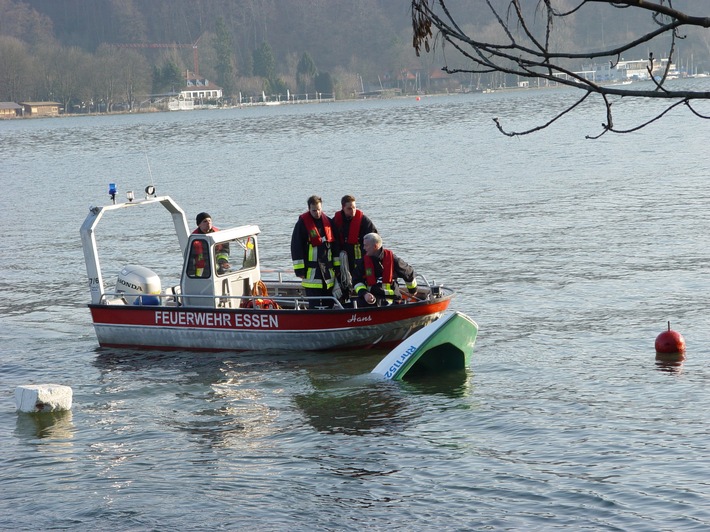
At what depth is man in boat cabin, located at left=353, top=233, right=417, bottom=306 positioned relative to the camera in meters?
14.9

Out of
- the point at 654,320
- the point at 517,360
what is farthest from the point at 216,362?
the point at 654,320

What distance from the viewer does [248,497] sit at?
35.0ft

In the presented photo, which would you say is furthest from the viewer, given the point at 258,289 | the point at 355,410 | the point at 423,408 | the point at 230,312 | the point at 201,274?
the point at 258,289

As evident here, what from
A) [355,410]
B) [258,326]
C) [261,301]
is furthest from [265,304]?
[355,410]

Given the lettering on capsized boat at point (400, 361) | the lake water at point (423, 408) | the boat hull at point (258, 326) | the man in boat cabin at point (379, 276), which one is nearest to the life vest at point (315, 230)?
the man in boat cabin at point (379, 276)

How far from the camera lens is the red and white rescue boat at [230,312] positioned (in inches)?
614

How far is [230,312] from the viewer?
→ 16047mm

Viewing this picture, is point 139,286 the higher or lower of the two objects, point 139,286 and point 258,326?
the higher

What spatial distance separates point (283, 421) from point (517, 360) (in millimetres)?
4262

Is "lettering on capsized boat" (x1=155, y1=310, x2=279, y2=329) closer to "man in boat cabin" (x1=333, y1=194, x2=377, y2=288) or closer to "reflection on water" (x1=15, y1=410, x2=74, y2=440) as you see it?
"man in boat cabin" (x1=333, y1=194, x2=377, y2=288)

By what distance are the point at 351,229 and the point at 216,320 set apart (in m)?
2.65

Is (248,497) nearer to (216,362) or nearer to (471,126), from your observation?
(216,362)

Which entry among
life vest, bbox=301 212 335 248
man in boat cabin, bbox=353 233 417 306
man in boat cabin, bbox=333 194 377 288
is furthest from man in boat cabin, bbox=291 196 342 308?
man in boat cabin, bbox=353 233 417 306

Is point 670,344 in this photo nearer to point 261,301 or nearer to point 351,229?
point 351,229
